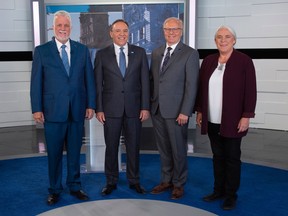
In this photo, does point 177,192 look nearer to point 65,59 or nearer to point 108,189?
point 108,189

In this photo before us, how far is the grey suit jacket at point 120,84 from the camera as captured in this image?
296 centimetres

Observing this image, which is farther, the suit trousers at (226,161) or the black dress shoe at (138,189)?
the black dress shoe at (138,189)

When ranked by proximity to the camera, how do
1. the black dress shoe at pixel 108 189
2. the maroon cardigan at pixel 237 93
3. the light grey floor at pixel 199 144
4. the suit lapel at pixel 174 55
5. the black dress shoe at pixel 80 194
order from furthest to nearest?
the light grey floor at pixel 199 144, the black dress shoe at pixel 108 189, the black dress shoe at pixel 80 194, the suit lapel at pixel 174 55, the maroon cardigan at pixel 237 93

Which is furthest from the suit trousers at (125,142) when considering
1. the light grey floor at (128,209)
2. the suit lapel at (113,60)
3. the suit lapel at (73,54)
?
the suit lapel at (73,54)

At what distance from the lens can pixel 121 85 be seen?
2.96 m

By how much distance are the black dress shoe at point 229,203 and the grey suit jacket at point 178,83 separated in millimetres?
737

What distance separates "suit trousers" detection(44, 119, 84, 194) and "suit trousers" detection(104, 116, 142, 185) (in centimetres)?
26

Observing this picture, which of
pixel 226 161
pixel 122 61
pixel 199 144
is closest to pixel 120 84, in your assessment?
pixel 122 61

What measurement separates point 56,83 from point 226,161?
1452mm

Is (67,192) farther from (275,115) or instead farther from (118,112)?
(275,115)

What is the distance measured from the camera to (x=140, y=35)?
5672 millimetres

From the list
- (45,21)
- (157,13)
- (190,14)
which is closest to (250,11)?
(190,14)

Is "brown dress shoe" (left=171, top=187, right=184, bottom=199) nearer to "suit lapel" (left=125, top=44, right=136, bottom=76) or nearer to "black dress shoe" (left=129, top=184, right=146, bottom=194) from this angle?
"black dress shoe" (left=129, top=184, right=146, bottom=194)

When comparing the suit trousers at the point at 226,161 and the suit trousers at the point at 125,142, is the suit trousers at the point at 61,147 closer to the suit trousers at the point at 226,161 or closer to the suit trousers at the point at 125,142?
the suit trousers at the point at 125,142
